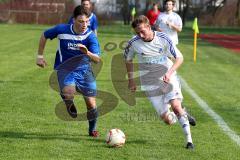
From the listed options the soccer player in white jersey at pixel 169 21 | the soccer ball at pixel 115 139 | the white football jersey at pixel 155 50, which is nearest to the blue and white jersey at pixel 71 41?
the white football jersey at pixel 155 50

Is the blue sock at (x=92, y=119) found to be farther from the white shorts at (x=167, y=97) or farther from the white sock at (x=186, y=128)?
the white sock at (x=186, y=128)

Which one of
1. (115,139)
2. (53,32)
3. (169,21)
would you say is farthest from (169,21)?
(115,139)

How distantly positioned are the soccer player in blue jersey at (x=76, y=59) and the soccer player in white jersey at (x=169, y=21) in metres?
4.60

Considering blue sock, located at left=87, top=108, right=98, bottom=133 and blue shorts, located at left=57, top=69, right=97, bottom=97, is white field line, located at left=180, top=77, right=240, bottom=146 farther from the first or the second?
blue shorts, located at left=57, top=69, right=97, bottom=97

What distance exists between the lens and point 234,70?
60.1ft

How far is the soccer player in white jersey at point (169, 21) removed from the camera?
12.7m

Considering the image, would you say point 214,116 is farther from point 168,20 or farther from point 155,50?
point 168,20

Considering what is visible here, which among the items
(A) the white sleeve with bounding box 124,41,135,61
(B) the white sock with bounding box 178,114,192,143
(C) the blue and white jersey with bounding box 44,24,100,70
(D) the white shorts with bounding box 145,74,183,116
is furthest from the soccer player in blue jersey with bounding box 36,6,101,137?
(B) the white sock with bounding box 178,114,192,143

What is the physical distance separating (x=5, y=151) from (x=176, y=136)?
2.58 m

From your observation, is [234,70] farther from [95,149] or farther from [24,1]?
[24,1]

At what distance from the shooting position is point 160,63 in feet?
26.0

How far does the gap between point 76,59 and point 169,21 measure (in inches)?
195

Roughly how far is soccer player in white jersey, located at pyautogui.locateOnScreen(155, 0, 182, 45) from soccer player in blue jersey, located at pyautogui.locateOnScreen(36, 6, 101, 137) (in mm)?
4602

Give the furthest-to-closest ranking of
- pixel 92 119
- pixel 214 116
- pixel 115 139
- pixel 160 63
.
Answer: pixel 214 116 → pixel 92 119 → pixel 160 63 → pixel 115 139
